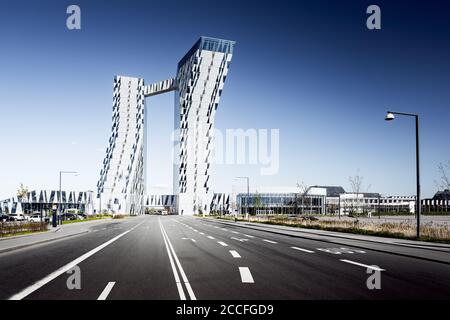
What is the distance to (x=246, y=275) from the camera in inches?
397

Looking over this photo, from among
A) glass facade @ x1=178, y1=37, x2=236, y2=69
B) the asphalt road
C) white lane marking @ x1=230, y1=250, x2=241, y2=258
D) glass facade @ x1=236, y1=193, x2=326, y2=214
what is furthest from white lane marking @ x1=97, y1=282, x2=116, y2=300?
glass facade @ x1=178, y1=37, x2=236, y2=69

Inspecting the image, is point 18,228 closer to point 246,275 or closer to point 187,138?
point 246,275

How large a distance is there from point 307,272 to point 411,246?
31.3 feet

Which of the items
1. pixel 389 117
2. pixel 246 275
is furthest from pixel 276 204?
pixel 246 275

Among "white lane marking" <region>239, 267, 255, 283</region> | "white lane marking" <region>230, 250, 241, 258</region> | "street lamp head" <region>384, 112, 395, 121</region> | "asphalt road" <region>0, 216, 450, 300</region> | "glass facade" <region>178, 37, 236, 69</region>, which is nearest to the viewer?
"asphalt road" <region>0, 216, 450, 300</region>

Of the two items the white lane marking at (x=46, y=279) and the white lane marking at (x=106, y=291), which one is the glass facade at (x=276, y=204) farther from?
the white lane marking at (x=106, y=291)

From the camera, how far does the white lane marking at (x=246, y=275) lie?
30.8ft

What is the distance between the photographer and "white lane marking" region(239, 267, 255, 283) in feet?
30.8

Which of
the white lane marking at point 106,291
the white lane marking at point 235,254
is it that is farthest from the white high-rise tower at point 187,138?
the white lane marking at point 106,291

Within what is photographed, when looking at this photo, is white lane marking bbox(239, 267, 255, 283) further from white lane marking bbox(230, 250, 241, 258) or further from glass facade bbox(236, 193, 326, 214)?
glass facade bbox(236, 193, 326, 214)

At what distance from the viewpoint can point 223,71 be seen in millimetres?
138500
